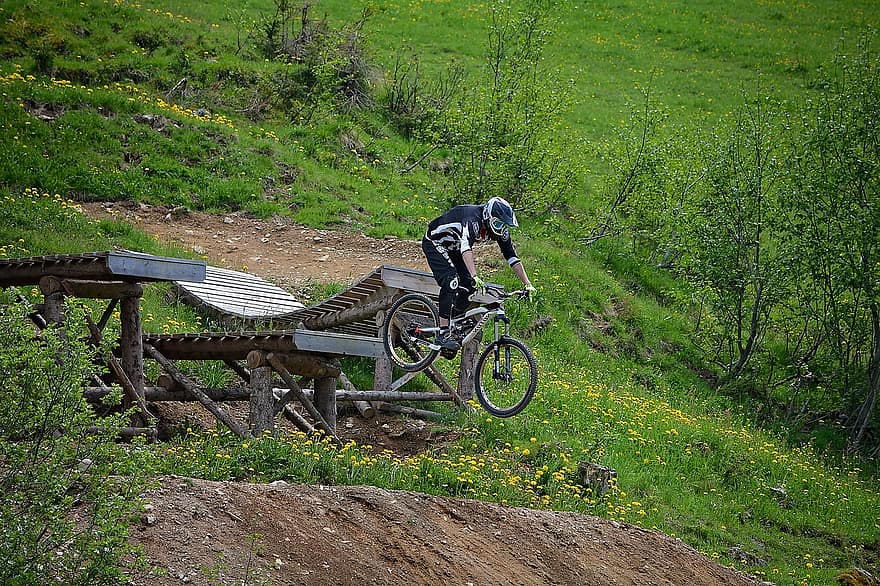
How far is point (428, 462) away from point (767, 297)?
12.6 metres

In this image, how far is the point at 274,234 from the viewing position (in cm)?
2098

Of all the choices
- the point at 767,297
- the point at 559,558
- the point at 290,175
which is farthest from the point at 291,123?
the point at 559,558

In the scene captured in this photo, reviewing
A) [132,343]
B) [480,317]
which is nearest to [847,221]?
[480,317]

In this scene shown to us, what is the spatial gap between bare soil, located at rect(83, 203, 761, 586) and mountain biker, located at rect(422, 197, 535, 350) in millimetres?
2440

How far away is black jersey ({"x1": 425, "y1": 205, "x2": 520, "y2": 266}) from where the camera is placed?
10.7 meters

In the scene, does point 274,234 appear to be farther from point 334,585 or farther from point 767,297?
point 334,585

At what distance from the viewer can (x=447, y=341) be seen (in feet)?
37.6

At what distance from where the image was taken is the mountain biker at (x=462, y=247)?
10.6 m

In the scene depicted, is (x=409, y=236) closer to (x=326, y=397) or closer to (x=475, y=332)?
(x=326, y=397)

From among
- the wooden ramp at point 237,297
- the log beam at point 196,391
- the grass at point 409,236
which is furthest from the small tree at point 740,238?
the log beam at point 196,391

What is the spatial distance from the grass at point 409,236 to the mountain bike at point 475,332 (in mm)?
1182

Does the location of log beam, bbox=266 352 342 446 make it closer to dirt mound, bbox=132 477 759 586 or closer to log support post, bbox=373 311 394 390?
dirt mound, bbox=132 477 759 586

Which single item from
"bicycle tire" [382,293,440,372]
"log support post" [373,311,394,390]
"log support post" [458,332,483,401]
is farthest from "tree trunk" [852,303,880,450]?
"bicycle tire" [382,293,440,372]

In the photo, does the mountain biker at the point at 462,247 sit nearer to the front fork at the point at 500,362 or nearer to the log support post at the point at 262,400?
the front fork at the point at 500,362
